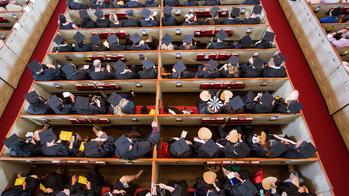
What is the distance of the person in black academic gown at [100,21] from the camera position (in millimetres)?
7402

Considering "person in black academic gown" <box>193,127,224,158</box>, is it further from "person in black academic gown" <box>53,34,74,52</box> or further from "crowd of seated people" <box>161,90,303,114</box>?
"person in black academic gown" <box>53,34,74,52</box>

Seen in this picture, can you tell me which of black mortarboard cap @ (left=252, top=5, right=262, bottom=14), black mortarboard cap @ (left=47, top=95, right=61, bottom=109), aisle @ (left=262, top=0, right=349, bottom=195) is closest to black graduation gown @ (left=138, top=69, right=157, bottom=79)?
black mortarboard cap @ (left=47, top=95, right=61, bottom=109)

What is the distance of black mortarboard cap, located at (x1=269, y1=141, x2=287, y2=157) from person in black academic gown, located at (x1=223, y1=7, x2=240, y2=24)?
4081 mm

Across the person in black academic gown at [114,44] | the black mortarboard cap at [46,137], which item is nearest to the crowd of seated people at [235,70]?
the person in black academic gown at [114,44]

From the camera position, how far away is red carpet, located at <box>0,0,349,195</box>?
577cm

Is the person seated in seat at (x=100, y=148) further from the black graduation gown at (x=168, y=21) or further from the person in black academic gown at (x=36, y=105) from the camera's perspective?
the black graduation gown at (x=168, y=21)

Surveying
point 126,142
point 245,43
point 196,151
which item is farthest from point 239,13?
point 126,142

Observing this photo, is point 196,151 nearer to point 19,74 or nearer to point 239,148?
point 239,148

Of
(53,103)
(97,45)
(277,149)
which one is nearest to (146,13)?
(97,45)

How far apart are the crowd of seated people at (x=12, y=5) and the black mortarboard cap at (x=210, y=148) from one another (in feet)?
26.0

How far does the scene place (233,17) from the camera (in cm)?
759

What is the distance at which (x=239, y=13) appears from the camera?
7.76 metres

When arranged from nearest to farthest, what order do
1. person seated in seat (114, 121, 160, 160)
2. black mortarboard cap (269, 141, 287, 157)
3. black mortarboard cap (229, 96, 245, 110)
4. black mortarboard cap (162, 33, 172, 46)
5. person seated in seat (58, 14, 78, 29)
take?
person seated in seat (114, 121, 160, 160), black mortarboard cap (269, 141, 287, 157), black mortarboard cap (229, 96, 245, 110), black mortarboard cap (162, 33, 172, 46), person seated in seat (58, 14, 78, 29)

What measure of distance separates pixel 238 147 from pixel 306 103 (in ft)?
10.4
